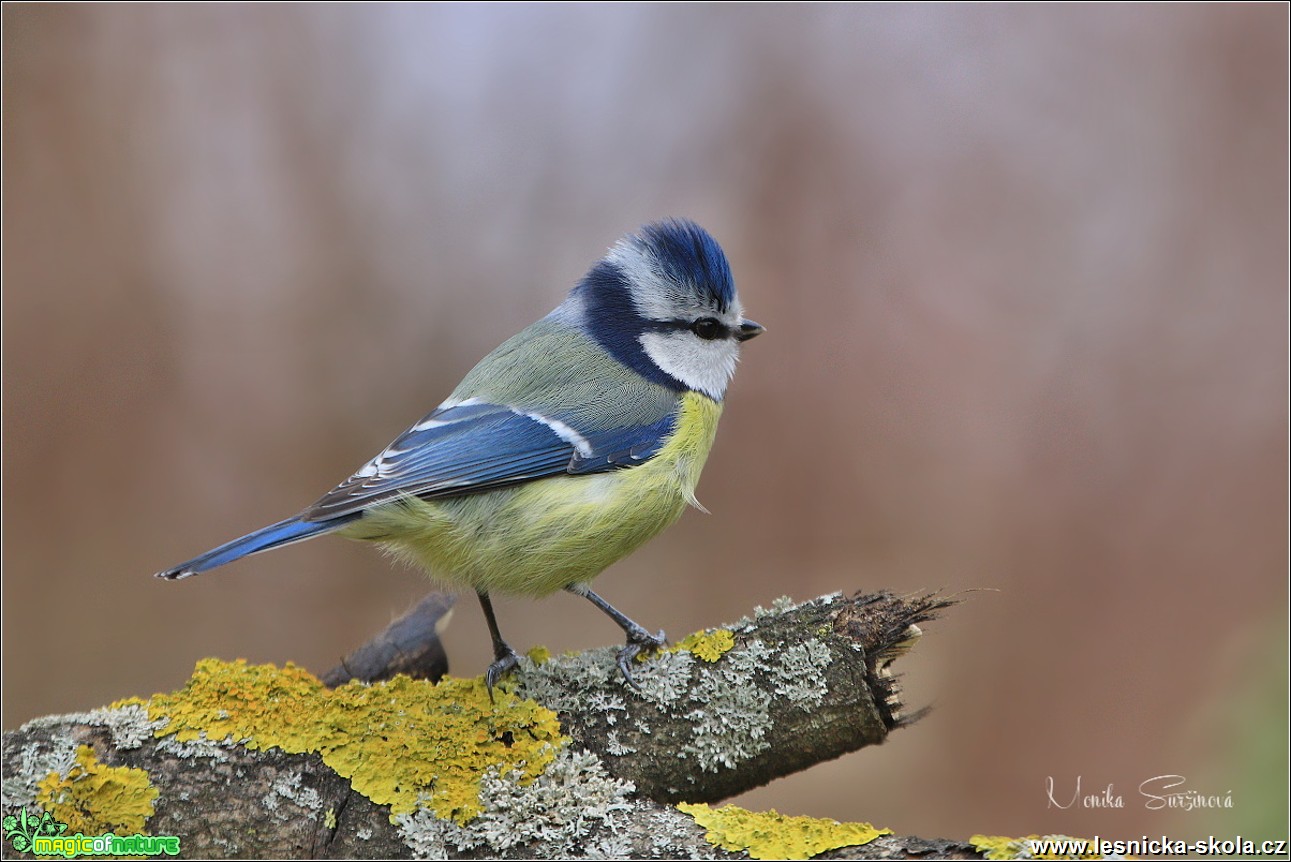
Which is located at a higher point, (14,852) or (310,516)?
(310,516)

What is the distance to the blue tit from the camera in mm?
2287

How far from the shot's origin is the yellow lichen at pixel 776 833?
1.80 meters

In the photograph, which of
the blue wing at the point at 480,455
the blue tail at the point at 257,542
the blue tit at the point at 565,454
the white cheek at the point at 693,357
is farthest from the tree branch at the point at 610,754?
the white cheek at the point at 693,357

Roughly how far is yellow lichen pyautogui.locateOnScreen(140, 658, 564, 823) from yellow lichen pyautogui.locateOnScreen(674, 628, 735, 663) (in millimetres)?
343

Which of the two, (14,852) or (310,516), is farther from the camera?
(310,516)

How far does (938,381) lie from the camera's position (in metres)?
3.66

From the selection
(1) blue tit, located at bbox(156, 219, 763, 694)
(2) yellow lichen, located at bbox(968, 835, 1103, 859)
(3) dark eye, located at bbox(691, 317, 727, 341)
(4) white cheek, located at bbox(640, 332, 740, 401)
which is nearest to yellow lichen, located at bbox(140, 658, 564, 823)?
(1) blue tit, located at bbox(156, 219, 763, 694)

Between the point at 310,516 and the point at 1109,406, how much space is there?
2.88 m

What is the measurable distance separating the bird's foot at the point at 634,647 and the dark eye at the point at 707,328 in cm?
92

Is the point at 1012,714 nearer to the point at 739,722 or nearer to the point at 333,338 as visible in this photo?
the point at 739,722

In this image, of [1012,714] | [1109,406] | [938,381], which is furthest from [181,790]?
[1109,406]

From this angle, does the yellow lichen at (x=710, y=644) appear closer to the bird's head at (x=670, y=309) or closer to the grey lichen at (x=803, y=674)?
the grey lichen at (x=803, y=674)
